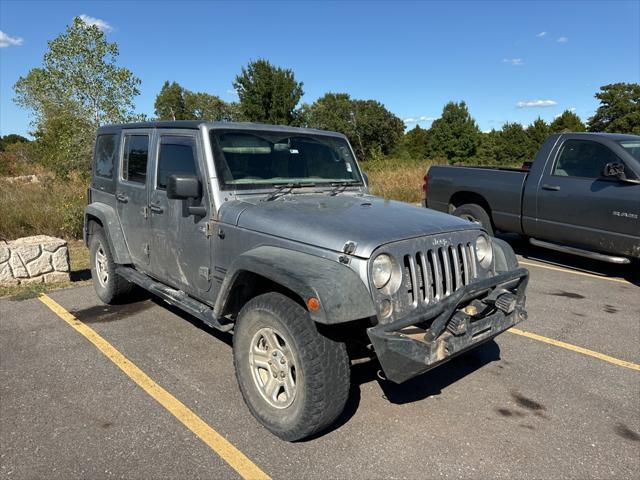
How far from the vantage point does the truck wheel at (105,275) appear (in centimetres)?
526

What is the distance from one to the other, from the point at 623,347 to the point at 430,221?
8.64 ft

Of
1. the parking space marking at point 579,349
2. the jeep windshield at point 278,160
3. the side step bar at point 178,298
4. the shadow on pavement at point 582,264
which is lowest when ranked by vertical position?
the parking space marking at point 579,349

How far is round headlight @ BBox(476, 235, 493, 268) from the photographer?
3.40m

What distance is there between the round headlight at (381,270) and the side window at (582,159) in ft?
16.9

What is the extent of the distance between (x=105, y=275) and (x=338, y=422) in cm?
363

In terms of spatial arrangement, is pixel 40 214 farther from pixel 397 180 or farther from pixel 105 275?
pixel 397 180

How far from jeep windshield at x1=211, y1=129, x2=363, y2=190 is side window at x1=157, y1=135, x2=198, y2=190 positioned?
26 cm

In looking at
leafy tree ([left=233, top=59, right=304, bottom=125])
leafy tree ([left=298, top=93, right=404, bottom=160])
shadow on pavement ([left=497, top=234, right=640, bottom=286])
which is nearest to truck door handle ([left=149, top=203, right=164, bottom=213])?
shadow on pavement ([left=497, top=234, right=640, bottom=286])

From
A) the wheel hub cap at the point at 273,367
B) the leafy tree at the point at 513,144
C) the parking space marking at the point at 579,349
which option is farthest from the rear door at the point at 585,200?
the leafy tree at the point at 513,144

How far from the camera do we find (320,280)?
8.46 feet

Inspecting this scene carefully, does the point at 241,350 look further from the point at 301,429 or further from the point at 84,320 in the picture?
the point at 84,320

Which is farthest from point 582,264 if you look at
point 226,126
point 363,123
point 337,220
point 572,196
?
point 363,123

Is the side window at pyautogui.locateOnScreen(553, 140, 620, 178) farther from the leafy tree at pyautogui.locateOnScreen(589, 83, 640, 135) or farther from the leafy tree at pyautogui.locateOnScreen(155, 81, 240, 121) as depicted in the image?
the leafy tree at pyautogui.locateOnScreen(155, 81, 240, 121)

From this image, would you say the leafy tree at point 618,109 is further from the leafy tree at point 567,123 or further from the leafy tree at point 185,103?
the leafy tree at point 185,103
